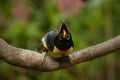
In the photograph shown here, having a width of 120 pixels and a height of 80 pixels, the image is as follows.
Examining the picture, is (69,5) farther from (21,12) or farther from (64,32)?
(64,32)

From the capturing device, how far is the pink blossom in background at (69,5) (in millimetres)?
1483

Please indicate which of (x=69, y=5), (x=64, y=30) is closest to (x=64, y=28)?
(x=64, y=30)

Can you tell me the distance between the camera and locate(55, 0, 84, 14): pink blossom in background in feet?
4.87

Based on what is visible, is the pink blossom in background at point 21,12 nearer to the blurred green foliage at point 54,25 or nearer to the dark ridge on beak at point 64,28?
the blurred green foliage at point 54,25

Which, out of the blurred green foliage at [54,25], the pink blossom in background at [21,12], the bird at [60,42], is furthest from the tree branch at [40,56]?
the pink blossom in background at [21,12]

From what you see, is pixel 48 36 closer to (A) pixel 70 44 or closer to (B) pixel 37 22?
(A) pixel 70 44

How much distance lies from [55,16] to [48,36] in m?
0.64

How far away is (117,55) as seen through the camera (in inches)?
69.4

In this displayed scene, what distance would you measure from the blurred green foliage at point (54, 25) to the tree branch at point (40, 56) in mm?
551

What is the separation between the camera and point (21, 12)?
5.14ft

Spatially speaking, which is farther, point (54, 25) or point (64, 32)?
point (54, 25)

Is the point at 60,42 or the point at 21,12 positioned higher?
the point at 60,42

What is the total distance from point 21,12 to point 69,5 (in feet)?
0.67

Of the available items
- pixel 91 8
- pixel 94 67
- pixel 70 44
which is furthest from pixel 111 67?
pixel 70 44
